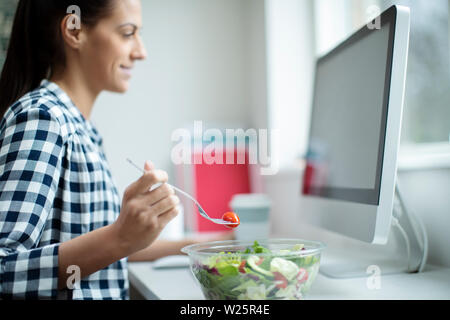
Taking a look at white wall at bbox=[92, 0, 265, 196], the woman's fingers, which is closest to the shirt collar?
the woman's fingers

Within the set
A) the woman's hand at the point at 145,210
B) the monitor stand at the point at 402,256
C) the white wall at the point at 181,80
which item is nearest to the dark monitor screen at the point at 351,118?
the monitor stand at the point at 402,256

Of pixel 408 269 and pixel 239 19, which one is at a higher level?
pixel 239 19

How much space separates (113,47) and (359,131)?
1.72 ft

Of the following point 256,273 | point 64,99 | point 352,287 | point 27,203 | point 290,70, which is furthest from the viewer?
point 290,70

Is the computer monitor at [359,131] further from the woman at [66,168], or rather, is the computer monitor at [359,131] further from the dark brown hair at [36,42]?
the dark brown hair at [36,42]

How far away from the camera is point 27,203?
0.67 meters

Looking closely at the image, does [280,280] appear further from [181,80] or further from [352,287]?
[181,80]

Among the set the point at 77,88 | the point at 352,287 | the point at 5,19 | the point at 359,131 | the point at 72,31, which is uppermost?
the point at 5,19

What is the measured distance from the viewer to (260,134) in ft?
5.69

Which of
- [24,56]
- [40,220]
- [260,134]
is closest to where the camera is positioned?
[40,220]

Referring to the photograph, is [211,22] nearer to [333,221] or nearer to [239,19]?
[239,19]

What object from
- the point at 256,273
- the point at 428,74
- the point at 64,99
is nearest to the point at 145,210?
the point at 256,273
